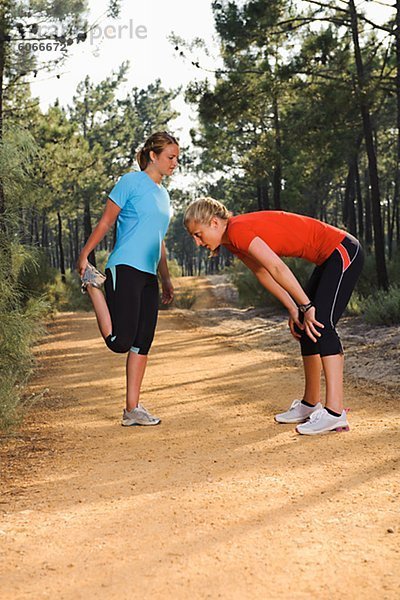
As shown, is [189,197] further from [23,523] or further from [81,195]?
[23,523]

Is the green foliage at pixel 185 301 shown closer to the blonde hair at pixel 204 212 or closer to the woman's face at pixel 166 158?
the woman's face at pixel 166 158

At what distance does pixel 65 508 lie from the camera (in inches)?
154

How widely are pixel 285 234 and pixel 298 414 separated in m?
1.41

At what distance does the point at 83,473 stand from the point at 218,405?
2446 millimetres

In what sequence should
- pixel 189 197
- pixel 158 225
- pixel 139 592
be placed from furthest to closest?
pixel 189 197
pixel 158 225
pixel 139 592

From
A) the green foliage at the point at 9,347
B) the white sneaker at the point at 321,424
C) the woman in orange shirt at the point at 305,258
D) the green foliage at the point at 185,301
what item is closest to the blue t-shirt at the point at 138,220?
the woman in orange shirt at the point at 305,258

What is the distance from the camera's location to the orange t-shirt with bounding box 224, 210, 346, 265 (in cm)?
515

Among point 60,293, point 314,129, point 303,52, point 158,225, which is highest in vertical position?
point 303,52

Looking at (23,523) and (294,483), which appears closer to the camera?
(23,523)

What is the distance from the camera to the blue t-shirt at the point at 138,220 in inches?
224

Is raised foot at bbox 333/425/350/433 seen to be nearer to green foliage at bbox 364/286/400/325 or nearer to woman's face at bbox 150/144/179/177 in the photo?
woman's face at bbox 150/144/179/177

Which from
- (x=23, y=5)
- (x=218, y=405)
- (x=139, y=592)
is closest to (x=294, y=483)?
(x=139, y=592)

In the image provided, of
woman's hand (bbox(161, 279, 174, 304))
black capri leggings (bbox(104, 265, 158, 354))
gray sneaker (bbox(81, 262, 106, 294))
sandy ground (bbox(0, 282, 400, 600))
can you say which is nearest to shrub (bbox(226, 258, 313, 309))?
sandy ground (bbox(0, 282, 400, 600))

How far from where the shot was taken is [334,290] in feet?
17.5
